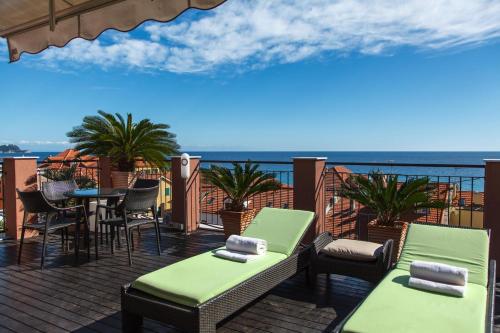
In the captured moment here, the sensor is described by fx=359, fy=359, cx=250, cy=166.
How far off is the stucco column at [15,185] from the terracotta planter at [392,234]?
5433 mm

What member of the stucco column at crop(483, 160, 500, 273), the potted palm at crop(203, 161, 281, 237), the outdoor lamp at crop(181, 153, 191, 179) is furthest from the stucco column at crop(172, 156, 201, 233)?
the stucco column at crop(483, 160, 500, 273)

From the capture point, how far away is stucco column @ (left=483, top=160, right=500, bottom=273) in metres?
4.11

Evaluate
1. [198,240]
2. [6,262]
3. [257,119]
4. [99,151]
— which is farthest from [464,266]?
[257,119]

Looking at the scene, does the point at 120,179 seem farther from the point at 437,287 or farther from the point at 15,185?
the point at 437,287

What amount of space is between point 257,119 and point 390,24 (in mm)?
33318

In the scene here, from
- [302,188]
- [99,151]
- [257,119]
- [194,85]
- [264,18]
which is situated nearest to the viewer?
[302,188]

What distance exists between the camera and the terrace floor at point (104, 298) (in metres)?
2.96

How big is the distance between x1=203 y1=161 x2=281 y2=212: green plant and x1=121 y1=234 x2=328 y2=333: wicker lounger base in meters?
2.64

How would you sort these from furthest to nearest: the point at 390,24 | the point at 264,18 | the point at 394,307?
the point at 390,24 → the point at 264,18 → the point at 394,307

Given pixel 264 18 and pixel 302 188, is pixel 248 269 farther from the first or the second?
pixel 264 18

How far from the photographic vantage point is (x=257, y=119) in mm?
46281

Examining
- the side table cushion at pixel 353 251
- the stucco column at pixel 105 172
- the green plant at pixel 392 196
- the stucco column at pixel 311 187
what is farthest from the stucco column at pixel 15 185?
the green plant at pixel 392 196

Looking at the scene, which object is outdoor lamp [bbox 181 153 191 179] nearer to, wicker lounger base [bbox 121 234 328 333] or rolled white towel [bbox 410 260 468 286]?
wicker lounger base [bbox 121 234 328 333]

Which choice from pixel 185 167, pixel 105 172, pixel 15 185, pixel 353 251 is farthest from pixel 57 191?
pixel 353 251
